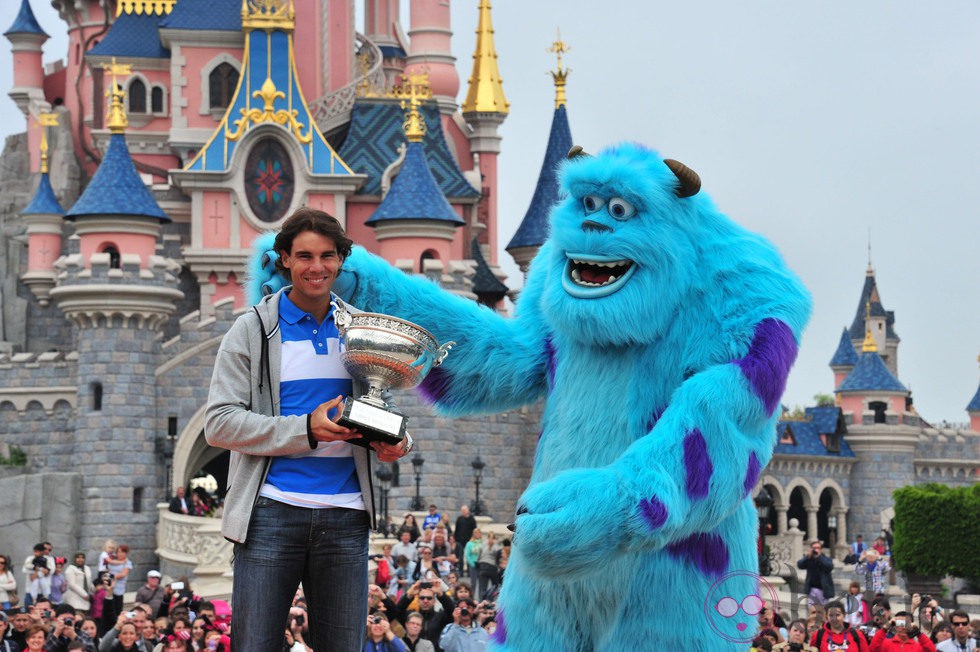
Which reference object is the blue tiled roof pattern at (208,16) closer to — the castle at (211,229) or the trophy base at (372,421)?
the castle at (211,229)

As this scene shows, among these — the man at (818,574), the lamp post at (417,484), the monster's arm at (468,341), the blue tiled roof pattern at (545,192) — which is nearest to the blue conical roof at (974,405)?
the blue tiled roof pattern at (545,192)

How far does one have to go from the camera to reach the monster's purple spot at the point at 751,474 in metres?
5.48

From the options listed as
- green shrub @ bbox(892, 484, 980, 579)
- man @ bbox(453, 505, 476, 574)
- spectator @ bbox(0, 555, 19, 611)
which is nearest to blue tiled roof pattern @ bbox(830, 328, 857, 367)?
green shrub @ bbox(892, 484, 980, 579)

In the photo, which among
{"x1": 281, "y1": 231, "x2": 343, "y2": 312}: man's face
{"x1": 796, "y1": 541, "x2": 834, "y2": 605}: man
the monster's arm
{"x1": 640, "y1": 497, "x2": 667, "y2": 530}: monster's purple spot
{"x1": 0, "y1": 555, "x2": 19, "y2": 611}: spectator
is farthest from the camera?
{"x1": 796, "y1": 541, "x2": 834, "y2": 605}: man

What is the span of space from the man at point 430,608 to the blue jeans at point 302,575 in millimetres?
8112

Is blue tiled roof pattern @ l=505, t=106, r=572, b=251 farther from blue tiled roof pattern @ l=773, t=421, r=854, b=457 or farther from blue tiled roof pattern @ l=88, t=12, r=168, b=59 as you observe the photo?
blue tiled roof pattern @ l=773, t=421, r=854, b=457

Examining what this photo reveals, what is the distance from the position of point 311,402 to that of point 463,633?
7717mm

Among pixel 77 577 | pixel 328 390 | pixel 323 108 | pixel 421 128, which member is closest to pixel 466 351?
pixel 328 390

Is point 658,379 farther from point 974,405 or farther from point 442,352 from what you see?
point 974,405

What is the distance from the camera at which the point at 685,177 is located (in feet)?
18.7

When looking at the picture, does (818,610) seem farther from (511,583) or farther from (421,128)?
(421,128)

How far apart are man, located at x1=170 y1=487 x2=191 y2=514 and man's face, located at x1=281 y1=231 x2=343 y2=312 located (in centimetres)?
2149

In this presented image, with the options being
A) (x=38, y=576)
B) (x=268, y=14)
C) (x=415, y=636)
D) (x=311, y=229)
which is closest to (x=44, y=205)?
(x=268, y=14)

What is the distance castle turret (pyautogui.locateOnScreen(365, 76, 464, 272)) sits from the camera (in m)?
29.0
